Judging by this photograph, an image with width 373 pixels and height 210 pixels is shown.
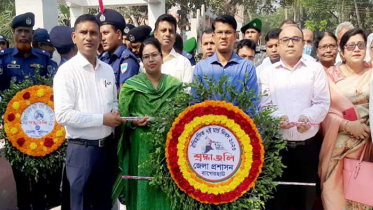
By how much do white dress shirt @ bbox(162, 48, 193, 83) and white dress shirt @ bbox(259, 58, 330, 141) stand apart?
946mm

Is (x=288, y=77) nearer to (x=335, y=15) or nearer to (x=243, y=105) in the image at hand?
(x=243, y=105)

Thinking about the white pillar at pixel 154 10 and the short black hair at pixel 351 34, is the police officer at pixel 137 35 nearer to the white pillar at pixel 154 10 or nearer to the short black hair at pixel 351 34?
the short black hair at pixel 351 34

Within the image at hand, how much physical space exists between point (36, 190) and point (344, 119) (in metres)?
3.07

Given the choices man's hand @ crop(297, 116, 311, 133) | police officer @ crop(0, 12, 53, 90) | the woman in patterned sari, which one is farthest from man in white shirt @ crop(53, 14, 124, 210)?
the woman in patterned sari

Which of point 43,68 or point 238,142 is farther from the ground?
point 43,68

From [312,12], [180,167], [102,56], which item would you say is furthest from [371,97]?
[312,12]

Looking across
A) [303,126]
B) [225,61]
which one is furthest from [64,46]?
[303,126]

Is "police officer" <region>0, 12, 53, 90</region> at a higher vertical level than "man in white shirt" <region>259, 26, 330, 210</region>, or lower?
higher

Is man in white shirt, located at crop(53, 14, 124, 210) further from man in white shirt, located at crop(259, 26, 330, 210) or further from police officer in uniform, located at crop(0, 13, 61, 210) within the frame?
man in white shirt, located at crop(259, 26, 330, 210)

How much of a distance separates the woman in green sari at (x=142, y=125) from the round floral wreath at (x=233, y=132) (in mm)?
267

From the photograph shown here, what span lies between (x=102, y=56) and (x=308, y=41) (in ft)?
10.1

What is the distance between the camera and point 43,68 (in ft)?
13.7

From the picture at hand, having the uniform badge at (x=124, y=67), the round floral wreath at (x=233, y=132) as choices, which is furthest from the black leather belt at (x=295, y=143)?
the uniform badge at (x=124, y=67)

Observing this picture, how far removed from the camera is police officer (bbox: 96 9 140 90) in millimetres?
3693
